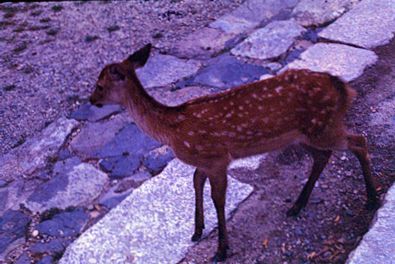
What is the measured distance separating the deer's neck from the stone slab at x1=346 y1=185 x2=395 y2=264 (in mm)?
1178

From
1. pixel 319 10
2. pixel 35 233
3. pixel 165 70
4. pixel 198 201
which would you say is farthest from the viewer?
pixel 319 10

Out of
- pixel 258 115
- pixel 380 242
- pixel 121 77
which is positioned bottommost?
pixel 380 242

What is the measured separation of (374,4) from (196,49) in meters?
1.79

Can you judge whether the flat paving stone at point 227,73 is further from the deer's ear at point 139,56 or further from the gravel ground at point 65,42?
the deer's ear at point 139,56

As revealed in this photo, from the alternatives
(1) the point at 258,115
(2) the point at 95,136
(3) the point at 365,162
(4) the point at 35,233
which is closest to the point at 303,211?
(3) the point at 365,162

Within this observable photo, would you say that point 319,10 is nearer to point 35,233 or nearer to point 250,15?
point 250,15

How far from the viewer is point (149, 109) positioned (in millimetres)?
3289

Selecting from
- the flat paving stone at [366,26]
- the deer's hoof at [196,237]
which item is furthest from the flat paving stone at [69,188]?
the flat paving stone at [366,26]

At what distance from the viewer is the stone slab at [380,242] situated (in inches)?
122

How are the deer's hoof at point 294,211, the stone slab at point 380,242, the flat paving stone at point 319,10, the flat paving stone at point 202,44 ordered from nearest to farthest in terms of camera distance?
the stone slab at point 380,242
the deer's hoof at point 294,211
the flat paving stone at point 202,44
the flat paving stone at point 319,10

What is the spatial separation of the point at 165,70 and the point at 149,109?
2113 millimetres

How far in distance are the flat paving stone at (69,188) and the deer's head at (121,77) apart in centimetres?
100

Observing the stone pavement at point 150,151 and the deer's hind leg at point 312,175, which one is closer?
the deer's hind leg at point 312,175

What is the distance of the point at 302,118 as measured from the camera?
3.26m
